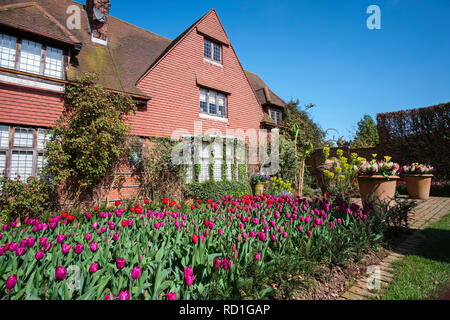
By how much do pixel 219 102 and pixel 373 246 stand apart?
10829 mm

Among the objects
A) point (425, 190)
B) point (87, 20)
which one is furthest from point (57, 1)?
point (425, 190)

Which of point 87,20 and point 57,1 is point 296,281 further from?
point 57,1

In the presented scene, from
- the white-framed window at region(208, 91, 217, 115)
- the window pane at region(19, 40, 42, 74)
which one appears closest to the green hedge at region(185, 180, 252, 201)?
the white-framed window at region(208, 91, 217, 115)

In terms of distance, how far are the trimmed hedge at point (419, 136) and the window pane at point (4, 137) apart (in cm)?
1940

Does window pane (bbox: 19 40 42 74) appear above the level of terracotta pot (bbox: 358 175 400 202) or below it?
above

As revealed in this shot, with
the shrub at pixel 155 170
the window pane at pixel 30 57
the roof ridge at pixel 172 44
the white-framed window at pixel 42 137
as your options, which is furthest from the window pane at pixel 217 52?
the white-framed window at pixel 42 137

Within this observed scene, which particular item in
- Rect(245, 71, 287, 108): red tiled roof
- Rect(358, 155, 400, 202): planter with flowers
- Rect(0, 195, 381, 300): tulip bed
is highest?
Rect(245, 71, 287, 108): red tiled roof

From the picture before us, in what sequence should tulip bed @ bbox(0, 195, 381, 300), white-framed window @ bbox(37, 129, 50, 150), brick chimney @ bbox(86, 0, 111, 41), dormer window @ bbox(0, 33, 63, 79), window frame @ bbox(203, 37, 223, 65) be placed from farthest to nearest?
1. window frame @ bbox(203, 37, 223, 65)
2. brick chimney @ bbox(86, 0, 111, 41)
3. white-framed window @ bbox(37, 129, 50, 150)
4. dormer window @ bbox(0, 33, 63, 79)
5. tulip bed @ bbox(0, 195, 381, 300)

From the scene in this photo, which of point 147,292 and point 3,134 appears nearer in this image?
point 147,292

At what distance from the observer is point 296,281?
241 cm

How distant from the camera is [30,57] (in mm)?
7539

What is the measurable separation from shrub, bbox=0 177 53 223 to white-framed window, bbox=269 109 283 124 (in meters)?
14.2

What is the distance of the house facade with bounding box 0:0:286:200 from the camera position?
724cm

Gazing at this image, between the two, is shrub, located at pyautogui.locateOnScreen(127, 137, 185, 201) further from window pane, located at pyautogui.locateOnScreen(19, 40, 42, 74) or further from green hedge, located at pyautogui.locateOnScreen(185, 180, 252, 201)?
window pane, located at pyautogui.locateOnScreen(19, 40, 42, 74)
